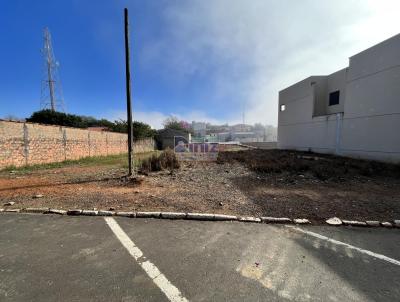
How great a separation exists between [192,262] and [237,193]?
12.2 feet

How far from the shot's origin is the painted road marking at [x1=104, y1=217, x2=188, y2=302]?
2.25m

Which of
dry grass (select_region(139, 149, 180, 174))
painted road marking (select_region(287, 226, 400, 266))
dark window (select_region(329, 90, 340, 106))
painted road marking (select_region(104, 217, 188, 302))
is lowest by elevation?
painted road marking (select_region(287, 226, 400, 266))

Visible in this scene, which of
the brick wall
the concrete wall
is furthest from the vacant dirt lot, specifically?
the concrete wall

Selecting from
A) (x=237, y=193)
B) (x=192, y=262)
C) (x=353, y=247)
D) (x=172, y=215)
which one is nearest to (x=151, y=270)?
(x=192, y=262)

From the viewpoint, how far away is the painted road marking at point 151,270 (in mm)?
2254

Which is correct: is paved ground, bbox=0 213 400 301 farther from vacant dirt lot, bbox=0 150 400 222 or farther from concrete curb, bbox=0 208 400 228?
vacant dirt lot, bbox=0 150 400 222

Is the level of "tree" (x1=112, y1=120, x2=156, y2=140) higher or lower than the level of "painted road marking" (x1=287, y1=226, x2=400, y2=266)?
higher

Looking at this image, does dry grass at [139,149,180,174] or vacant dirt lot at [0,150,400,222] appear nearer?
vacant dirt lot at [0,150,400,222]

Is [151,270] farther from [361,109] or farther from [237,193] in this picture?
[361,109]

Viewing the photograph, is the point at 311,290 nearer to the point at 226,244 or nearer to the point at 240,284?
the point at 240,284

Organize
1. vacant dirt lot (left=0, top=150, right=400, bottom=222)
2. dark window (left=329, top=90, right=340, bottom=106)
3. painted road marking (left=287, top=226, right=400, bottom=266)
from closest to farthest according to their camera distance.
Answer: painted road marking (left=287, top=226, right=400, bottom=266)
vacant dirt lot (left=0, top=150, right=400, bottom=222)
dark window (left=329, top=90, right=340, bottom=106)

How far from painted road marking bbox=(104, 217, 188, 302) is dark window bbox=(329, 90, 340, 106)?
72.2 ft

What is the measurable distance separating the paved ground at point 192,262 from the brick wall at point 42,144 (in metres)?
8.83

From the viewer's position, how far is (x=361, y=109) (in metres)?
14.8
